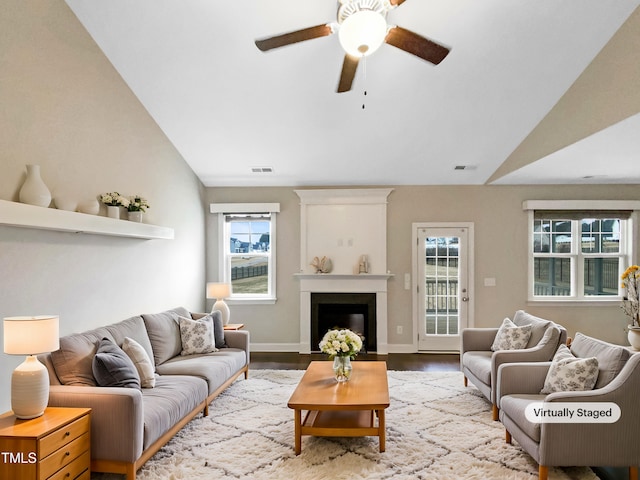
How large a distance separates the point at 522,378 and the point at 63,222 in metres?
3.67

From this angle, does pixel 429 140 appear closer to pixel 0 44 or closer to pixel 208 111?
pixel 208 111

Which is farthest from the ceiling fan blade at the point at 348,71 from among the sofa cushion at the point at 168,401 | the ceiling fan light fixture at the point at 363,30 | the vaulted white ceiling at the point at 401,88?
the sofa cushion at the point at 168,401

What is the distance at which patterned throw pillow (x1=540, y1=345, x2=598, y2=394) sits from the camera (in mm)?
3168

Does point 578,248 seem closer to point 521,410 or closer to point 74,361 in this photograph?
point 521,410

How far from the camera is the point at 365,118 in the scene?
5320mm

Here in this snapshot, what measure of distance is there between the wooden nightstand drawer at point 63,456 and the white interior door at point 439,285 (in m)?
4.99

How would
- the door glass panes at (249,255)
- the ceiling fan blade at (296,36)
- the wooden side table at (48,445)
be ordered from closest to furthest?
1. the wooden side table at (48,445)
2. the ceiling fan blade at (296,36)
3. the door glass panes at (249,255)

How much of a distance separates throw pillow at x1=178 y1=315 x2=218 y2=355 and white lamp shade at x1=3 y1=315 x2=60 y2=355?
7.22 feet

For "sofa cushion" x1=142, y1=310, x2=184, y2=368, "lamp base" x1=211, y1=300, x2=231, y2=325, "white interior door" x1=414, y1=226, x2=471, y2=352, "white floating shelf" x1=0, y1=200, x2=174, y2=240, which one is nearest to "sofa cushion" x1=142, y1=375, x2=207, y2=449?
"sofa cushion" x1=142, y1=310, x2=184, y2=368

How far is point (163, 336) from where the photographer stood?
181 inches

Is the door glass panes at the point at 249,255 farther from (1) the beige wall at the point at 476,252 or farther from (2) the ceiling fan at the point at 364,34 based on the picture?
(2) the ceiling fan at the point at 364,34

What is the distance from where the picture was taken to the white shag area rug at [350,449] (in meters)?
3.14

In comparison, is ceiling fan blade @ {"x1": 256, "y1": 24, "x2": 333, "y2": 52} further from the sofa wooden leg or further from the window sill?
the window sill

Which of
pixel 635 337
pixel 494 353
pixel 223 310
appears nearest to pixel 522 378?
pixel 494 353
